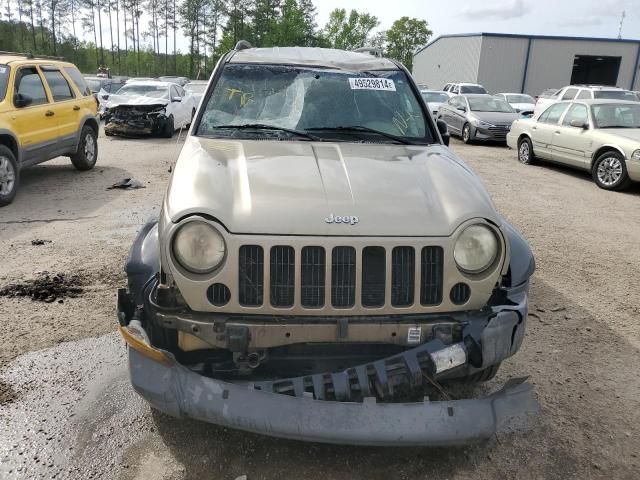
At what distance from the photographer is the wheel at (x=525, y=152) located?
12555 mm

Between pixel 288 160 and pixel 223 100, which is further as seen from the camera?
pixel 223 100

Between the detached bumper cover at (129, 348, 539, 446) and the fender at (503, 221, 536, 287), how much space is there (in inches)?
29.2

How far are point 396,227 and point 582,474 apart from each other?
1565mm

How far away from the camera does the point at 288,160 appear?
10.4 feet

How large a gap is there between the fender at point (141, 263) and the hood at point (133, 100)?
1323cm

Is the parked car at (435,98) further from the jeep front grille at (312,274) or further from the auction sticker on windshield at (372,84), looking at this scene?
the jeep front grille at (312,274)

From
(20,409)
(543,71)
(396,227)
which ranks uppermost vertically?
(543,71)

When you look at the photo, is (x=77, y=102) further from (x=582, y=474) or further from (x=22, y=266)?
(x=582, y=474)

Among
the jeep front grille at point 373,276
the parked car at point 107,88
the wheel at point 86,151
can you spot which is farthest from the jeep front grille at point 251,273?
the parked car at point 107,88

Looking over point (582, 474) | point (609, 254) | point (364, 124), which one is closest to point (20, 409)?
point (364, 124)

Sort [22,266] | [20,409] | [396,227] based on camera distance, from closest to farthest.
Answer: [396,227], [20,409], [22,266]

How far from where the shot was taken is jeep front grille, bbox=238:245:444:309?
8.49ft

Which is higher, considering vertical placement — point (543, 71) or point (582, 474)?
point (543, 71)

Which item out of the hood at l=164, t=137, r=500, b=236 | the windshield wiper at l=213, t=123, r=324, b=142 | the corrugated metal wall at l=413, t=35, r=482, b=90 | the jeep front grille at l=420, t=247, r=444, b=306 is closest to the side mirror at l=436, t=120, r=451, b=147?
the hood at l=164, t=137, r=500, b=236
